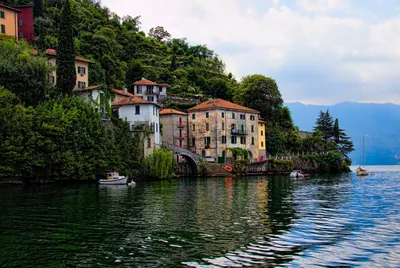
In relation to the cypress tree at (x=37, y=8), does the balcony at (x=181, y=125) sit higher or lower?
lower

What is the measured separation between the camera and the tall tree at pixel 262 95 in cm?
10519

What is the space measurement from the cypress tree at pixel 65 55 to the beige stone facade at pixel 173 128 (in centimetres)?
2885

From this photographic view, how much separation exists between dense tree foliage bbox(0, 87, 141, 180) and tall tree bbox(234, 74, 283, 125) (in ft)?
160

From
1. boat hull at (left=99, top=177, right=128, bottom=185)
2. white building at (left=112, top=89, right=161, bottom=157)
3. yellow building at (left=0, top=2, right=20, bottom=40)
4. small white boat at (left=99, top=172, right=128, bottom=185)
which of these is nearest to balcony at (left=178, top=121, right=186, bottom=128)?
white building at (left=112, top=89, right=161, bottom=157)

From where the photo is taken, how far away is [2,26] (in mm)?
72438

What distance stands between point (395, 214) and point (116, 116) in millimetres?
51933

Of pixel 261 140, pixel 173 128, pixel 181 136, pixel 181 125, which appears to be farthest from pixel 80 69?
pixel 261 140

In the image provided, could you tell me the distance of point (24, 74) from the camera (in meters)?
57.6

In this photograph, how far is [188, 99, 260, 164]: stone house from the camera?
87750 mm

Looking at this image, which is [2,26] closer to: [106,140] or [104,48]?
Result: [106,140]

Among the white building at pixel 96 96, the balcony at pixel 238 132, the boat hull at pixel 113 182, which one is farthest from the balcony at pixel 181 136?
the boat hull at pixel 113 182

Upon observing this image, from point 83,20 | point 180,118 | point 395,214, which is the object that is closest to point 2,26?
point 180,118

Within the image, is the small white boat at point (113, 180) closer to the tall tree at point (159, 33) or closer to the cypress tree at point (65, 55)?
the cypress tree at point (65, 55)

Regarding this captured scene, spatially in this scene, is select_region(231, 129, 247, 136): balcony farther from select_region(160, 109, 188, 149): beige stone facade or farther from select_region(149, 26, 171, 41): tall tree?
select_region(149, 26, 171, 41): tall tree
